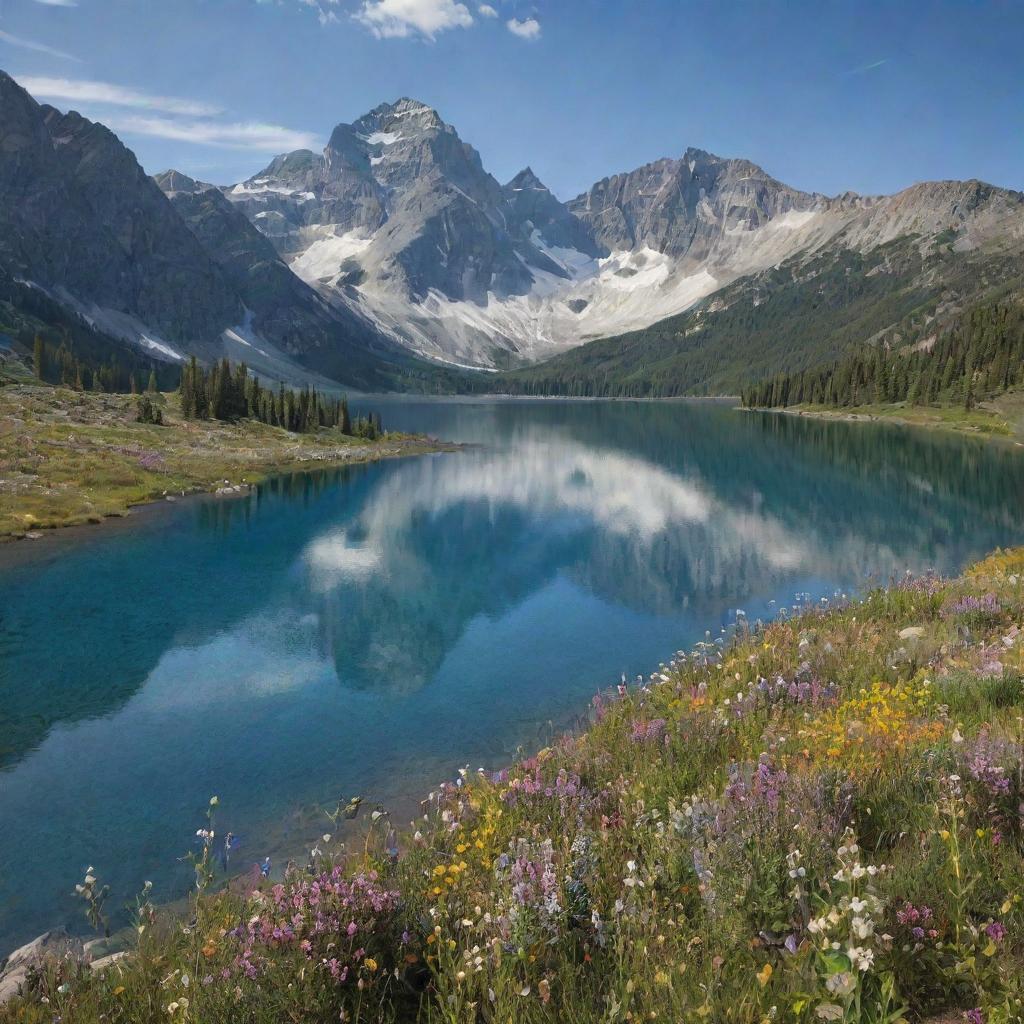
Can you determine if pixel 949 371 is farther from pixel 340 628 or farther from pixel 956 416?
pixel 340 628

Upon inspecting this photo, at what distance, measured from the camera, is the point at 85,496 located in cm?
4856

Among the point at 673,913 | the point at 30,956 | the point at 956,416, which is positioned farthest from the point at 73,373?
the point at 956,416

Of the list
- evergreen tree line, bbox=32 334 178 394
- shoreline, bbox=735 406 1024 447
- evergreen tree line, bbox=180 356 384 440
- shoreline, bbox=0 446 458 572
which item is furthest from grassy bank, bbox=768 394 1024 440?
evergreen tree line, bbox=32 334 178 394

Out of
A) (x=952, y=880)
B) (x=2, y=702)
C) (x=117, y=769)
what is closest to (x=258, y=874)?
(x=117, y=769)

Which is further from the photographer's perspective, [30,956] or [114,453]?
[114,453]

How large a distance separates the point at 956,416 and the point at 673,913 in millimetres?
155045

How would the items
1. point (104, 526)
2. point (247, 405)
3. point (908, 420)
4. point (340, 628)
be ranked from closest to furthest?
point (340, 628), point (104, 526), point (247, 405), point (908, 420)

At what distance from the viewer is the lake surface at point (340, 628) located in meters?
13.9

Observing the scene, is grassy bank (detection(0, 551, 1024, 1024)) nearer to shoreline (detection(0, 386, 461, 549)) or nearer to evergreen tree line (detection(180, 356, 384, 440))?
shoreline (detection(0, 386, 461, 549))

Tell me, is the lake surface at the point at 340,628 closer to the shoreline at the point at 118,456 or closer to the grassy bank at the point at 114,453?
the shoreline at the point at 118,456

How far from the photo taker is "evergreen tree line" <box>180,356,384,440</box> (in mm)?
96250

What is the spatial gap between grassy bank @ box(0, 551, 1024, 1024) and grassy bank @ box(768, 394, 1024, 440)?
4772 inches

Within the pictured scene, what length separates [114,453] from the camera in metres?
63.1

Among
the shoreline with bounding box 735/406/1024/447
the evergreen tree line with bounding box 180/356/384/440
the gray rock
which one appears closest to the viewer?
the gray rock
